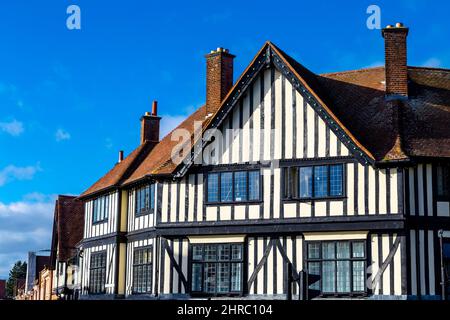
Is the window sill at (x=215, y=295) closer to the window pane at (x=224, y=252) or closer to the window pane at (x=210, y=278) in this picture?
the window pane at (x=210, y=278)

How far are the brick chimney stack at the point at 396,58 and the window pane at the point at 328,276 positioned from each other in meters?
6.25

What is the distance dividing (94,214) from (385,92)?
14418mm

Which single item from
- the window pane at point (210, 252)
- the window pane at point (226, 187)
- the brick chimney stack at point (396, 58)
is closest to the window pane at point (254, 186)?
the window pane at point (226, 187)

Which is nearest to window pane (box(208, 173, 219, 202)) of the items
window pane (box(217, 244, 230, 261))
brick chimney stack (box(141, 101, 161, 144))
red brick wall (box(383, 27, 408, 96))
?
window pane (box(217, 244, 230, 261))

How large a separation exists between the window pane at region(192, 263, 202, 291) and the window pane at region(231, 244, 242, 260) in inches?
49.6

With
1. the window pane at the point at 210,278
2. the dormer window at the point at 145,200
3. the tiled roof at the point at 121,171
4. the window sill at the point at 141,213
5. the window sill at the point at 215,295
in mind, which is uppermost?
the tiled roof at the point at 121,171

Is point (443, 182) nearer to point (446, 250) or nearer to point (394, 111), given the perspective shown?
point (446, 250)

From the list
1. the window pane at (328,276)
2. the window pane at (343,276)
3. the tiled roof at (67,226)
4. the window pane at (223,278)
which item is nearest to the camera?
the window pane at (343,276)

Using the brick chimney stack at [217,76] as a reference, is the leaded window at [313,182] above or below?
below

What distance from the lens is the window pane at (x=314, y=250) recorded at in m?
23.2
